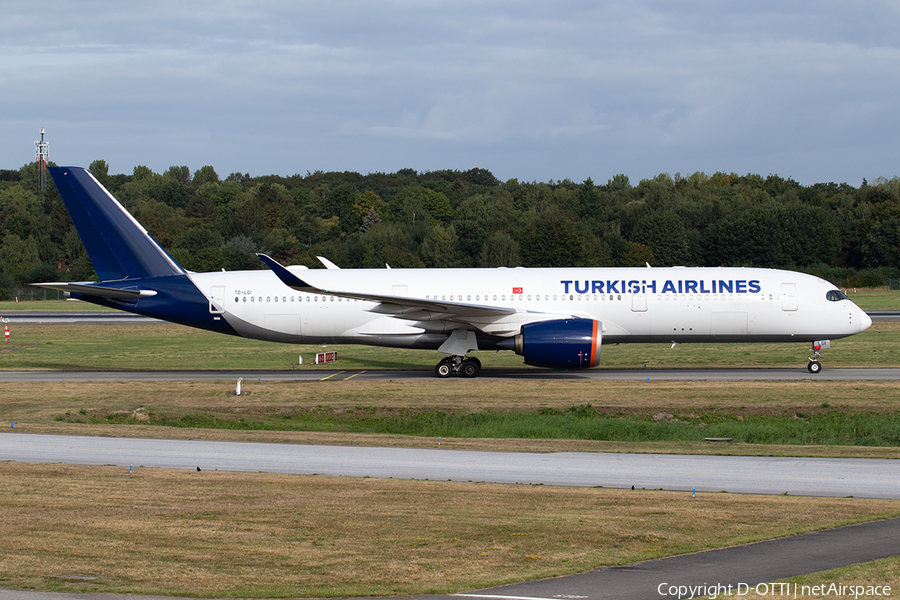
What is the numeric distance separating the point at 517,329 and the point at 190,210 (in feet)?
376

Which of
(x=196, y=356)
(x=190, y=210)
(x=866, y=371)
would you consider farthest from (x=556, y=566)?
(x=190, y=210)

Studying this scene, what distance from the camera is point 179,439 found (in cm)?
2016

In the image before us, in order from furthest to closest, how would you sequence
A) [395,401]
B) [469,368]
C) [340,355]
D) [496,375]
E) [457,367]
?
[340,355] → [496,375] → [469,368] → [457,367] → [395,401]

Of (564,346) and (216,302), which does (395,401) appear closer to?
(564,346)

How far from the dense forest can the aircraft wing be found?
5930 centimetres

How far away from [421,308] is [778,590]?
2111 cm

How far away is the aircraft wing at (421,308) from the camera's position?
28047mm

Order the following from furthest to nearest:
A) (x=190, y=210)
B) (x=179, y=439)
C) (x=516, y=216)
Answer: (x=190, y=210)
(x=516, y=216)
(x=179, y=439)

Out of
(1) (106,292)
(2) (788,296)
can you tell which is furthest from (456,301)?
(1) (106,292)

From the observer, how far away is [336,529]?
11.8 metres

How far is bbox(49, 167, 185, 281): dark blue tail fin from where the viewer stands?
103 feet

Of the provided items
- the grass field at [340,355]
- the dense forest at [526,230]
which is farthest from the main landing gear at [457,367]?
the dense forest at [526,230]

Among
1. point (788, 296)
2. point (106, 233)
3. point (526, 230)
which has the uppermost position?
point (526, 230)

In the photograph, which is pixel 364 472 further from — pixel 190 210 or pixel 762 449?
pixel 190 210
